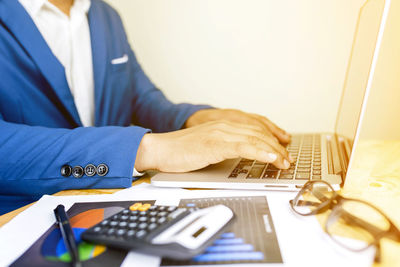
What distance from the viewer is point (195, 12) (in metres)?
1.11

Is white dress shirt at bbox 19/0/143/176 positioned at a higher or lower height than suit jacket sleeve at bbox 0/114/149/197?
higher

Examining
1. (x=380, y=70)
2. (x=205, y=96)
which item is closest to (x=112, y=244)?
(x=205, y=96)

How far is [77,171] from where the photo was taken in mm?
519

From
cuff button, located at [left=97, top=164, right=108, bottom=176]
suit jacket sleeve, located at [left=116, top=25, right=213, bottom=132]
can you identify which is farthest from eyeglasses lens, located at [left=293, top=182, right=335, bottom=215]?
suit jacket sleeve, located at [left=116, top=25, right=213, bottom=132]

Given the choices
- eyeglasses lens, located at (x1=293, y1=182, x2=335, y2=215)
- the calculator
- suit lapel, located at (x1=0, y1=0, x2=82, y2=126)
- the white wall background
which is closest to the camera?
the calculator

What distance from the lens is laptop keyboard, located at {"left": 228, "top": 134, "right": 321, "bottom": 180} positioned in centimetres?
51

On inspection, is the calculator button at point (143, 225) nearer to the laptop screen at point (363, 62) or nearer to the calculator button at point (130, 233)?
the calculator button at point (130, 233)

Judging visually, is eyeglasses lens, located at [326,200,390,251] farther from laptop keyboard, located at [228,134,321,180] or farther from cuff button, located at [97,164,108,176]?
cuff button, located at [97,164,108,176]

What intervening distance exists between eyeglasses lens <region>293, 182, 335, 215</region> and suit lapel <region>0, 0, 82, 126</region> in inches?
23.6

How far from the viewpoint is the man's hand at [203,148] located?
516mm

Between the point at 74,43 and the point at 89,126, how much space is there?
0.96 ft

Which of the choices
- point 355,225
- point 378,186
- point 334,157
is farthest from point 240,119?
point 355,225

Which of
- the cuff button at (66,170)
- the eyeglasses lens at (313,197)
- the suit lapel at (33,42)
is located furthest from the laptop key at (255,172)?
the suit lapel at (33,42)

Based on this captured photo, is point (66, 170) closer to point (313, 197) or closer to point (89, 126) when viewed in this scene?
point (89, 126)
